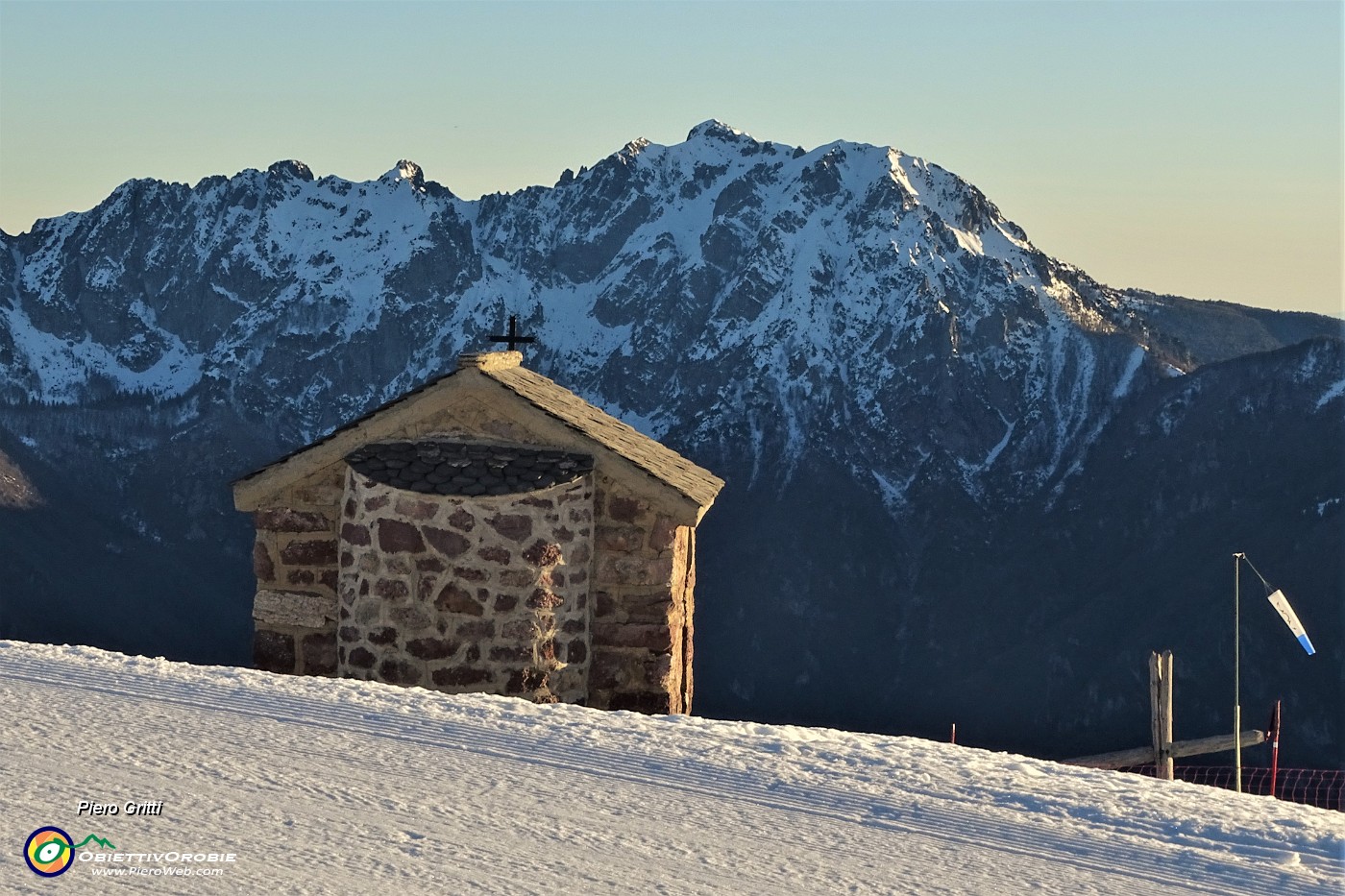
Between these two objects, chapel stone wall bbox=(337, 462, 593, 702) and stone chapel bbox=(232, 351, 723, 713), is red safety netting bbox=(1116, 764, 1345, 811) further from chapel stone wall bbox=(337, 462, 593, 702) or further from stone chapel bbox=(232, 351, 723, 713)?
chapel stone wall bbox=(337, 462, 593, 702)

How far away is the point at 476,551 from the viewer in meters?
12.1

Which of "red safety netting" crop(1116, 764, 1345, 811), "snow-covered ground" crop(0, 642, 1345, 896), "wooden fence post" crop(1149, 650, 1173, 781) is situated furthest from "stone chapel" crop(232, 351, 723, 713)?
"wooden fence post" crop(1149, 650, 1173, 781)

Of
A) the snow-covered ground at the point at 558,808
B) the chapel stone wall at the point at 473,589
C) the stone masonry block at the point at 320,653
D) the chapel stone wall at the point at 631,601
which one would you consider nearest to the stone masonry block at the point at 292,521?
the chapel stone wall at the point at 473,589

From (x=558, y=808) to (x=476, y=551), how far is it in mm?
4130

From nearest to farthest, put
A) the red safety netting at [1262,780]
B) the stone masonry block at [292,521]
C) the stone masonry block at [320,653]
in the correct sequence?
the stone masonry block at [320,653] → the stone masonry block at [292,521] → the red safety netting at [1262,780]

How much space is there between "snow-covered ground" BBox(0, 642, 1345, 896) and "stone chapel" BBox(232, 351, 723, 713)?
77.3 inches

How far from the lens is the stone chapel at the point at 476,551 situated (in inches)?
478

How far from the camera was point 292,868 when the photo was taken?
7.19m

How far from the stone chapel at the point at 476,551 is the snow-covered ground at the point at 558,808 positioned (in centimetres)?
196

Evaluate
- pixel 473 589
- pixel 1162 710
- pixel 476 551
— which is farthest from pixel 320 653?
pixel 1162 710

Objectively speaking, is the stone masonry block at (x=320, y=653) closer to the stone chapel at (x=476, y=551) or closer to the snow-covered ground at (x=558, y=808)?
the stone chapel at (x=476, y=551)

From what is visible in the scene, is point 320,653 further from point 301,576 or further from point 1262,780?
point 1262,780

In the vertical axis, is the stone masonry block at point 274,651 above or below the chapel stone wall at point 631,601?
below

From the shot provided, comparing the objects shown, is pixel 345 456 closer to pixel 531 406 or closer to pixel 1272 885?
pixel 531 406
